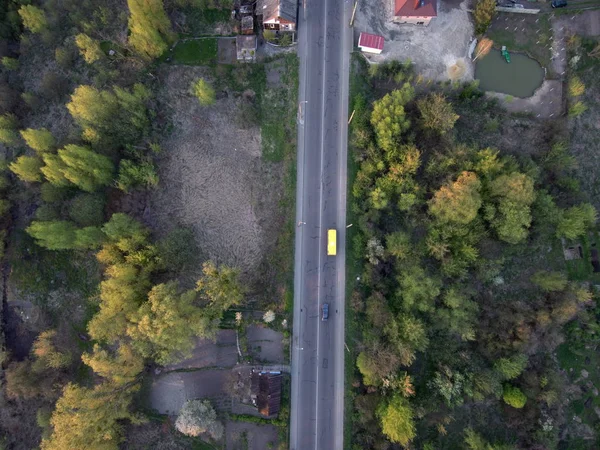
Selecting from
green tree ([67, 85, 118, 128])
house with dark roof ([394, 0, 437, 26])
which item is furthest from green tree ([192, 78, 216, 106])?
house with dark roof ([394, 0, 437, 26])

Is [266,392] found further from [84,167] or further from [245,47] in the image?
[245,47]

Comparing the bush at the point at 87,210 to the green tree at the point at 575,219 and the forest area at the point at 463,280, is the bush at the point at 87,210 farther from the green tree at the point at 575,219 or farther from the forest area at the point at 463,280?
the green tree at the point at 575,219

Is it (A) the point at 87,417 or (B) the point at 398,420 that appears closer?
(A) the point at 87,417

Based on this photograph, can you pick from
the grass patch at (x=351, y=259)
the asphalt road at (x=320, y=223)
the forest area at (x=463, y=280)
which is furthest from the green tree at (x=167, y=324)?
the forest area at (x=463, y=280)

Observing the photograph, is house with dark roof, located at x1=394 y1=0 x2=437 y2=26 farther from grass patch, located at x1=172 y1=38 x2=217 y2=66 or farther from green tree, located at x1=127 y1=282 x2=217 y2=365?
green tree, located at x1=127 y1=282 x2=217 y2=365

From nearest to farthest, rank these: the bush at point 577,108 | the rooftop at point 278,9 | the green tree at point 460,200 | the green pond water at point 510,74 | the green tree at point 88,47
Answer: the green tree at point 460,200 → the green tree at point 88,47 → the rooftop at point 278,9 → the bush at point 577,108 → the green pond water at point 510,74

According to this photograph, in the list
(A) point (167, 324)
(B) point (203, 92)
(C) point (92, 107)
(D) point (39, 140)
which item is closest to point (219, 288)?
(A) point (167, 324)
